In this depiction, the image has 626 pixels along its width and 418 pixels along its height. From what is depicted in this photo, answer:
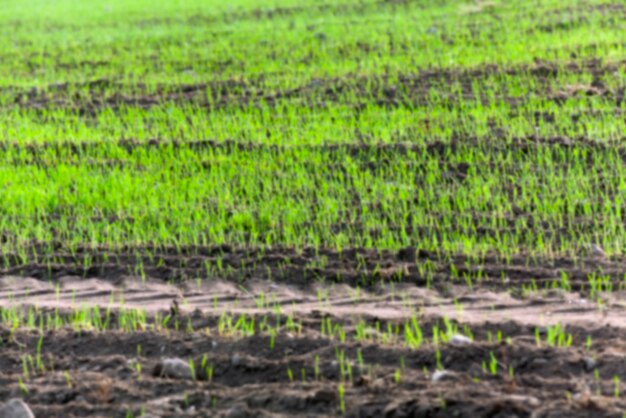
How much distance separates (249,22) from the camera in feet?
68.4

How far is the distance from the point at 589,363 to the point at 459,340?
580 mm

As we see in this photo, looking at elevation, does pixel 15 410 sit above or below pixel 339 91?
below

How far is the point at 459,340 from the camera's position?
4.95 metres

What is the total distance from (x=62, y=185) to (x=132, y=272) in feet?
7.80

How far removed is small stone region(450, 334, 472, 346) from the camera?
4.92 meters

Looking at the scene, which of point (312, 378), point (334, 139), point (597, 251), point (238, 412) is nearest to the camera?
point (238, 412)

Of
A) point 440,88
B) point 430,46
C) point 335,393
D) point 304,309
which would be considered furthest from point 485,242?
point 430,46

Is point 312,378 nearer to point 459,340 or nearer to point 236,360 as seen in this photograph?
point 236,360

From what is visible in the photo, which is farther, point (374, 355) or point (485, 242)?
point (485, 242)

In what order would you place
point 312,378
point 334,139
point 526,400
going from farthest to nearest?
point 334,139
point 312,378
point 526,400

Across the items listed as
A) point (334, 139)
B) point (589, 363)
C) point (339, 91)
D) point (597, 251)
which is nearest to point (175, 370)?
point (589, 363)

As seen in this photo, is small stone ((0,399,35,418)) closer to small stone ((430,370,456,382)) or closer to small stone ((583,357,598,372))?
small stone ((430,370,456,382))

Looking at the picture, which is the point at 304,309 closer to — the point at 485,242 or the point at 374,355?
the point at 374,355

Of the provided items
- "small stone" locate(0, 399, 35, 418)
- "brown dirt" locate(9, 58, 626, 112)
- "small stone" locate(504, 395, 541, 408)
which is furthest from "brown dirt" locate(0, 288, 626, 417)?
"brown dirt" locate(9, 58, 626, 112)
